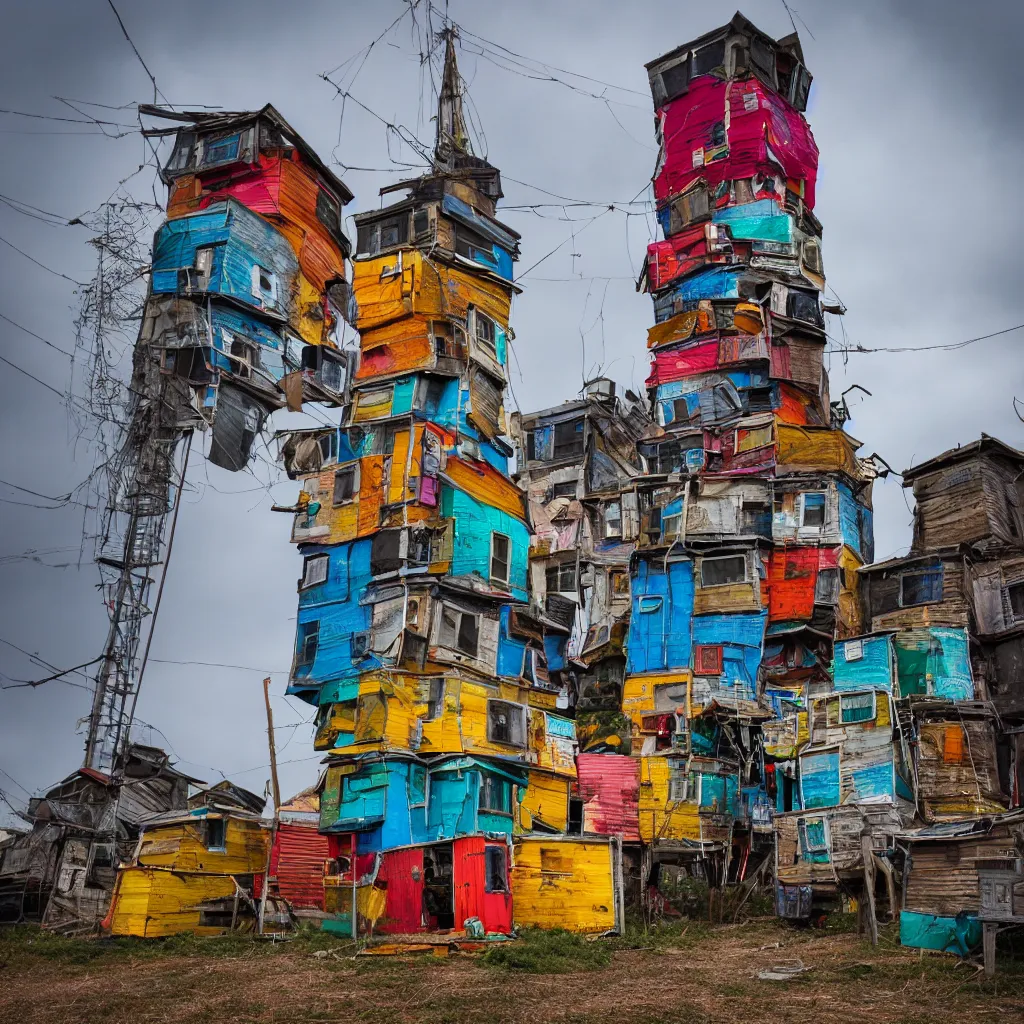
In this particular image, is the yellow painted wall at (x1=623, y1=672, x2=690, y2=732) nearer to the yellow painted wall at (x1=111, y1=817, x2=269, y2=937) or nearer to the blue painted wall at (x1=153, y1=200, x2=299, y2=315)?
the yellow painted wall at (x1=111, y1=817, x2=269, y2=937)

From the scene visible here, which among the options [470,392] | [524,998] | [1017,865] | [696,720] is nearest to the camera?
[524,998]

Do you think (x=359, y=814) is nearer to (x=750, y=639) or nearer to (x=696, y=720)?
(x=696, y=720)

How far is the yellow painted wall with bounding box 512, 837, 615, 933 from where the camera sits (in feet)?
108

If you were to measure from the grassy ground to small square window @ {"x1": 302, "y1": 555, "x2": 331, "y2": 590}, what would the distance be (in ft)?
Result: 50.9

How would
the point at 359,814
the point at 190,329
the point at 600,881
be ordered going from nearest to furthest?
the point at 190,329
the point at 600,881
the point at 359,814

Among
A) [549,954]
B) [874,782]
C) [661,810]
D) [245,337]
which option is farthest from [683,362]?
[549,954]

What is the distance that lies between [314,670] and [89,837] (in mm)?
9967

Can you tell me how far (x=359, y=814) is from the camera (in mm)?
38750

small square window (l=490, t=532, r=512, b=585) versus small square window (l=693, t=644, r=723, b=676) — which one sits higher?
small square window (l=490, t=532, r=512, b=585)

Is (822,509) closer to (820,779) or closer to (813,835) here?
(820,779)

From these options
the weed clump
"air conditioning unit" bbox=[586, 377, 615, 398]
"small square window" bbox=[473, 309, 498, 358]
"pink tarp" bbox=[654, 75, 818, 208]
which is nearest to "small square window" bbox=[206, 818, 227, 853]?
the weed clump

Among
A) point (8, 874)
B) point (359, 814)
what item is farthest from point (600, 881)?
point (8, 874)

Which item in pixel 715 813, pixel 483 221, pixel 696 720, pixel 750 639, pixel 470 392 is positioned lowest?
pixel 715 813

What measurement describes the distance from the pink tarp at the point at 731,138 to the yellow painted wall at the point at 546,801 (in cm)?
3847
